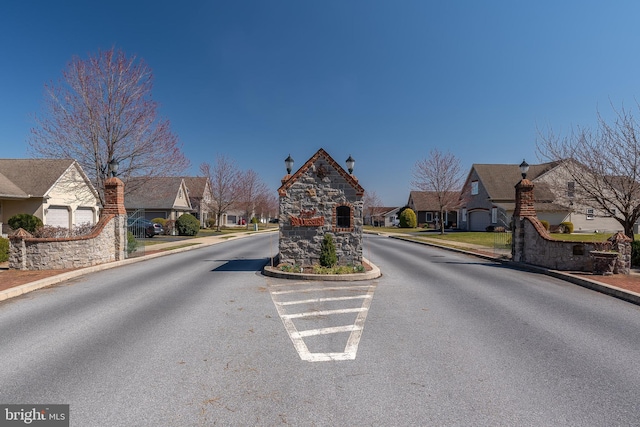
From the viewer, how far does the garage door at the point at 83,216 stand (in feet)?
93.1

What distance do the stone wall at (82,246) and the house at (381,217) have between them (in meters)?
65.0

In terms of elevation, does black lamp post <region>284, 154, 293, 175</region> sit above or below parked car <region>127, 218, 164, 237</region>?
above

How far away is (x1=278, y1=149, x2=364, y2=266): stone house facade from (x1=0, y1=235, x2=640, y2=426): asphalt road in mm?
3561

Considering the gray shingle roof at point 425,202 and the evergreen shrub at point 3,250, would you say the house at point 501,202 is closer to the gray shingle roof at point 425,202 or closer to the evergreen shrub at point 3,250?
Result: the gray shingle roof at point 425,202

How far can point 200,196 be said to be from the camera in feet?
168

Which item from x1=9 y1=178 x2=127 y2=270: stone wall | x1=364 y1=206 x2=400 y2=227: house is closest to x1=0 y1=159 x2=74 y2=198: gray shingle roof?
x1=9 y1=178 x2=127 y2=270: stone wall

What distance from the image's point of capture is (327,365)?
465cm

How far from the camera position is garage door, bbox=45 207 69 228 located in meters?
26.0

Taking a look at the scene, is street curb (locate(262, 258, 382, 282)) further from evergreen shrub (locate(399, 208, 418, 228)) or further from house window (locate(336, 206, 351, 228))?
evergreen shrub (locate(399, 208, 418, 228))

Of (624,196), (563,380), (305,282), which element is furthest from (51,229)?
(624,196)

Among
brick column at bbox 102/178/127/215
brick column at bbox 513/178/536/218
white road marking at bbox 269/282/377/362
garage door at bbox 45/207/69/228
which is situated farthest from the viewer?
garage door at bbox 45/207/69/228

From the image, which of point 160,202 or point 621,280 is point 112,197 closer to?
point 621,280

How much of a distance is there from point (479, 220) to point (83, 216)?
40.6 m

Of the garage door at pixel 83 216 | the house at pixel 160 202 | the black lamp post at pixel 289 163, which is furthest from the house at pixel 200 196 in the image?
the black lamp post at pixel 289 163
